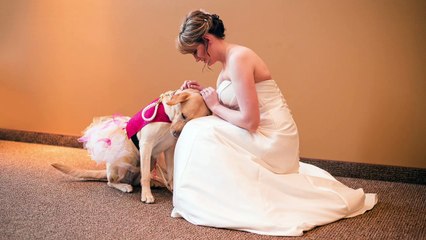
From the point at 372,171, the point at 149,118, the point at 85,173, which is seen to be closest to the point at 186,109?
the point at 149,118

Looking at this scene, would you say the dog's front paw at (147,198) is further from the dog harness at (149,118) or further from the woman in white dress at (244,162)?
the dog harness at (149,118)

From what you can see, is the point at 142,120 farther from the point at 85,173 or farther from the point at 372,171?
the point at 372,171

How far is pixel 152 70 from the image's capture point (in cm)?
407

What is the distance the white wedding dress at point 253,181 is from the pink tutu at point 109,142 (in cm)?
46

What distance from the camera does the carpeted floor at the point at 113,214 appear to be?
6.96 ft

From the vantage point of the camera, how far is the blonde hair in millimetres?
2391

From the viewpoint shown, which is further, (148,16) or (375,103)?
(148,16)

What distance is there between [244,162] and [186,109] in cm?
48

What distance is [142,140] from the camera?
265 centimetres

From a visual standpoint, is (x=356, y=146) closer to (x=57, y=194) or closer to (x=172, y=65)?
(x=172, y=65)

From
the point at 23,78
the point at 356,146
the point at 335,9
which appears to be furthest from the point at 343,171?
the point at 23,78

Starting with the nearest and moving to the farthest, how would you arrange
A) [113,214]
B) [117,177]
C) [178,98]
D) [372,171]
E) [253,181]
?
[253,181] → [113,214] → [178,98] → [117,177] → [372,171]

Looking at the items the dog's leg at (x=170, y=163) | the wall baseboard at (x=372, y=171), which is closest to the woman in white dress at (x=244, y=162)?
the dog's leg at (x=170, y=163)

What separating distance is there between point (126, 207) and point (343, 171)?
1873 millimetres
